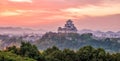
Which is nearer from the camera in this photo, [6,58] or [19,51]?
[6,58]

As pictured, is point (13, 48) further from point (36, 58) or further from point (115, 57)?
point (115, 57)

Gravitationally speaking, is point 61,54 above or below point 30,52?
below

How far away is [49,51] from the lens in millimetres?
53188

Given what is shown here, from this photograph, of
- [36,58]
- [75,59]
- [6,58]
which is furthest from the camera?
[75,59]

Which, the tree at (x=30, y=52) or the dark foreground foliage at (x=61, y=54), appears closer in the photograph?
the tree at (x=30, y=52)

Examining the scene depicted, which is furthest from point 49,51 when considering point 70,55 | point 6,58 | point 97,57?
point 6,58

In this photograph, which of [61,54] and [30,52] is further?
[61,54]

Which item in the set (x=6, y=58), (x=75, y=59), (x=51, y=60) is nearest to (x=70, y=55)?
(x=75, y=59)

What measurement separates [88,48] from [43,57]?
7366 millimetres

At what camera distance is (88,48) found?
52.0 m

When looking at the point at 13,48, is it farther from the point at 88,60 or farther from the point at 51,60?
the point at 88,60

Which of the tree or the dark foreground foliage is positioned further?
the dark foreground foliage

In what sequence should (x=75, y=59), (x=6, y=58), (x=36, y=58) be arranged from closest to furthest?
1. (x=6, y=58)
2. (x=36, y=58)
3. (x=75, y=59)

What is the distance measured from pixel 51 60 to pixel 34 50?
256 cm
